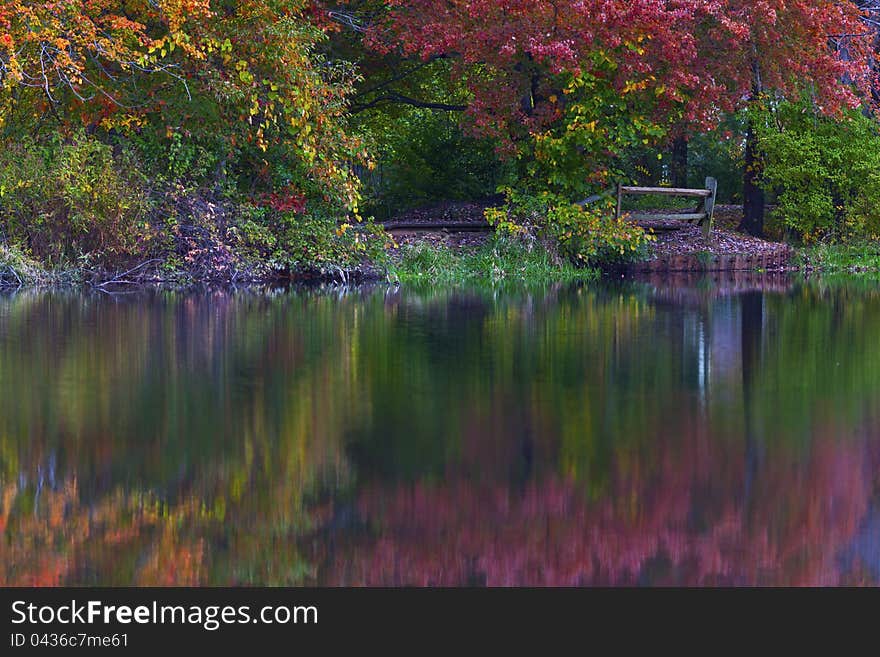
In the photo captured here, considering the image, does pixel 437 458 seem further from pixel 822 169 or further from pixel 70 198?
pixel 822 169

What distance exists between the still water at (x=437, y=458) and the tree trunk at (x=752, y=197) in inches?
652

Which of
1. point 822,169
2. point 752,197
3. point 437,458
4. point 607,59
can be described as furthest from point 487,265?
point 437,458

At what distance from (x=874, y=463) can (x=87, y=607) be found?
428 centimetres

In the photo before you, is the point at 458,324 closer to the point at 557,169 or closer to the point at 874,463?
the point at 874,463

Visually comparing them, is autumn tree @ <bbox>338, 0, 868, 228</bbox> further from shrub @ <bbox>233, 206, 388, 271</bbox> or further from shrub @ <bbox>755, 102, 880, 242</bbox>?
shrub @ <bbox>233, 206, 388, 271</bbox>

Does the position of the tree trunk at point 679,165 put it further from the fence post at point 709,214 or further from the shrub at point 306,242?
the shrub at point 306,242

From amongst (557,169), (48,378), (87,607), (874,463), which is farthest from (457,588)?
(557,169)

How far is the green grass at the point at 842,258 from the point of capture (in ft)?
94.4

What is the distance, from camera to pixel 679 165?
3375cm

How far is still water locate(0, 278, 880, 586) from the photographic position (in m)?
5.14

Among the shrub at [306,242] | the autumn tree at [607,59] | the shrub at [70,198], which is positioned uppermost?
the autumn tree at [607,59]

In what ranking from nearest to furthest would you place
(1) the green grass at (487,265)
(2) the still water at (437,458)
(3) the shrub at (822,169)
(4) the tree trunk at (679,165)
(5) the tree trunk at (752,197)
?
A: 1. (2) the still water at (437,458)
2. (1) the green grass at (487,265)
3. (3) the shrub at (822,169)
4. (5) the tree trunk at (752,197)
5. (4) the tree trunk at (679,165)

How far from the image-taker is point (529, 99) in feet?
83.2

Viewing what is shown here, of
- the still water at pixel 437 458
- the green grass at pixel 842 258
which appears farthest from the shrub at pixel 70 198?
the green grass at pixel 842 258
